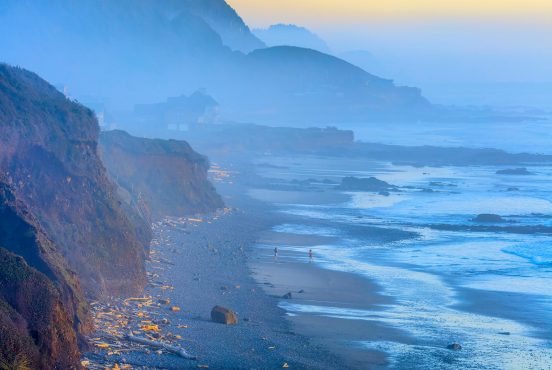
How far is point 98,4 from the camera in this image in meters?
174

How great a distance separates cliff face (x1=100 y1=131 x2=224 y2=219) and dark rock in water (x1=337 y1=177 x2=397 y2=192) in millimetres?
12014

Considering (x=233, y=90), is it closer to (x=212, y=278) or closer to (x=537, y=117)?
(x=537, y=117)

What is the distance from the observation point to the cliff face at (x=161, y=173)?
35594 millimetres

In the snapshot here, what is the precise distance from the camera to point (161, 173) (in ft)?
124

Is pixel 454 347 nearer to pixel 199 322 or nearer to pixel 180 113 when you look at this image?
pixel 199 322

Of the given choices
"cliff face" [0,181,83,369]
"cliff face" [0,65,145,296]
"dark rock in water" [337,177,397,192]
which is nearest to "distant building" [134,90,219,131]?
"dark rock in water" [337,177,397,192]

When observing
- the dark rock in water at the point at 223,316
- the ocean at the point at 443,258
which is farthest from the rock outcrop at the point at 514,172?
the dark rock in water at the point at 223,316

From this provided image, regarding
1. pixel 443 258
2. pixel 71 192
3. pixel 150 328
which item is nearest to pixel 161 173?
pixel 443 258

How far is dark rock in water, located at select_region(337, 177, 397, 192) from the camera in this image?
5028 centimetres

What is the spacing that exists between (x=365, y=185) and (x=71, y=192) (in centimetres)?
3081

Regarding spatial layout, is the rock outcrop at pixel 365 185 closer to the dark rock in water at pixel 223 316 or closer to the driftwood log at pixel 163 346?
the dark rock in water at pixel 223 316

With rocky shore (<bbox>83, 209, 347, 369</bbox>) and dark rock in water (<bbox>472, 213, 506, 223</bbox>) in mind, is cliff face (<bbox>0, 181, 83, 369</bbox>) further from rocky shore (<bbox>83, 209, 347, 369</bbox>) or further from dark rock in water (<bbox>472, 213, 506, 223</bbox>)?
dark rock in water (<bbox>472, 213, 506, 223</bbox>)

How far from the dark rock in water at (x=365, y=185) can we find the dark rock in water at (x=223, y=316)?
31.3m

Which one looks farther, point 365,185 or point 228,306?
point 365,185
